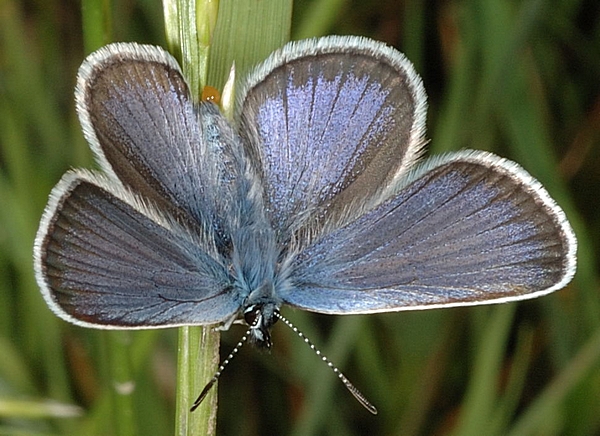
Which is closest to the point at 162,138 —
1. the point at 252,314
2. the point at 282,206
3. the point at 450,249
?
the point at 282,206

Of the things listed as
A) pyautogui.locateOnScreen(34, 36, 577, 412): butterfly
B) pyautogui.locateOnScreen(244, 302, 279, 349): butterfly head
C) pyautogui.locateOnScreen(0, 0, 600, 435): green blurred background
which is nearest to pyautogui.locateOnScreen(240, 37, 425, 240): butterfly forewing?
pyautogui.locateOnScreen(34, 36, 577, 412): butterfly

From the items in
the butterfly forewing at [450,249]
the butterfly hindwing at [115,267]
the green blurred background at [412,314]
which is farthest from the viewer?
the green blurred background at [412,314]

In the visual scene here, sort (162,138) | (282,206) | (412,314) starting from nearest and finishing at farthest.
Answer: (162,138) < (282,206) < (412,314)

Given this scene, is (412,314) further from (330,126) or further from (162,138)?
(162,138)

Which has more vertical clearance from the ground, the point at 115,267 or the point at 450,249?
the point at 450,249

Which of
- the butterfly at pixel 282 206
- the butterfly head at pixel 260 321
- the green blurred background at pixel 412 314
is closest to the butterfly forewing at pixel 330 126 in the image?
the butterfly at pixel 282 206

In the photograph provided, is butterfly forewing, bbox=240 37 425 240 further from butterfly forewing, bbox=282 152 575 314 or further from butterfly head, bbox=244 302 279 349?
butterfly head, bbox=244 302 279 349

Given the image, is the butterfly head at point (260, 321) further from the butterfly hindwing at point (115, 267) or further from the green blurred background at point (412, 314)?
the green blurred background at point (412, 314)
